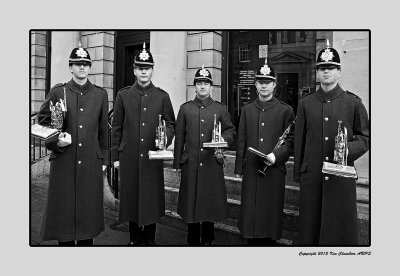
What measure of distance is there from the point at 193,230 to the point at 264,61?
2.50 meters

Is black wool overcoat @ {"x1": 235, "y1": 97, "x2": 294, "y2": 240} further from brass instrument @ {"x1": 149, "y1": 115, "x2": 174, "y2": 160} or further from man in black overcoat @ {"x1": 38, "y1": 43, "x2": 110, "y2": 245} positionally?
man in black overcoat @ {"x1": 38, "y1": 43, "x2": 110, "y2": 245}

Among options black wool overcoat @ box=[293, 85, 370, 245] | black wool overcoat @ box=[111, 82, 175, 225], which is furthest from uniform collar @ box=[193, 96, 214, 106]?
black wool overcoat @ box=[293, 85, 370, 245]

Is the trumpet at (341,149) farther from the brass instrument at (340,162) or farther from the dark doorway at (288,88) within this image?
the dark doorway at (288,88)

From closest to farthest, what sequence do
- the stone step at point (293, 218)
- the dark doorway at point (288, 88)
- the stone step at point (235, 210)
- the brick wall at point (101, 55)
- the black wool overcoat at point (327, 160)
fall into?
the black wool overcoat at point (327, 160) → the stone step at point (293, 218) → the stone step at point (235, 210) → the dark doorway at point (288, 88) → the brick wall at point (101, 55)

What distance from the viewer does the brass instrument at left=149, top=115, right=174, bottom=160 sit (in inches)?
187

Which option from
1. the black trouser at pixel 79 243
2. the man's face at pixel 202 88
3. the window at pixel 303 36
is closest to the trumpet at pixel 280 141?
the man's face at pixel 202 88

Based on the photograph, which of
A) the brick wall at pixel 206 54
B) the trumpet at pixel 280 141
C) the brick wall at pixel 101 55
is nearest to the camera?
the trumpet at pixel 280 141

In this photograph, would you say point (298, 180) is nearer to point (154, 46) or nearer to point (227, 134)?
point (227, 134)

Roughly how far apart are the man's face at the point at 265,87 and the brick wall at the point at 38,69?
9.95ft

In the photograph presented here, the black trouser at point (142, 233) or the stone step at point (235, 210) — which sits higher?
the stone step at point (235, 210)

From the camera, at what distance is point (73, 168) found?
4.76 metres

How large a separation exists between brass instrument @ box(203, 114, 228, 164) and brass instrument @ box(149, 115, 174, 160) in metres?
0.48

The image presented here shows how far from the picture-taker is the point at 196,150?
500 centimetres

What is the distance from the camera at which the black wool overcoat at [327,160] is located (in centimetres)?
434
